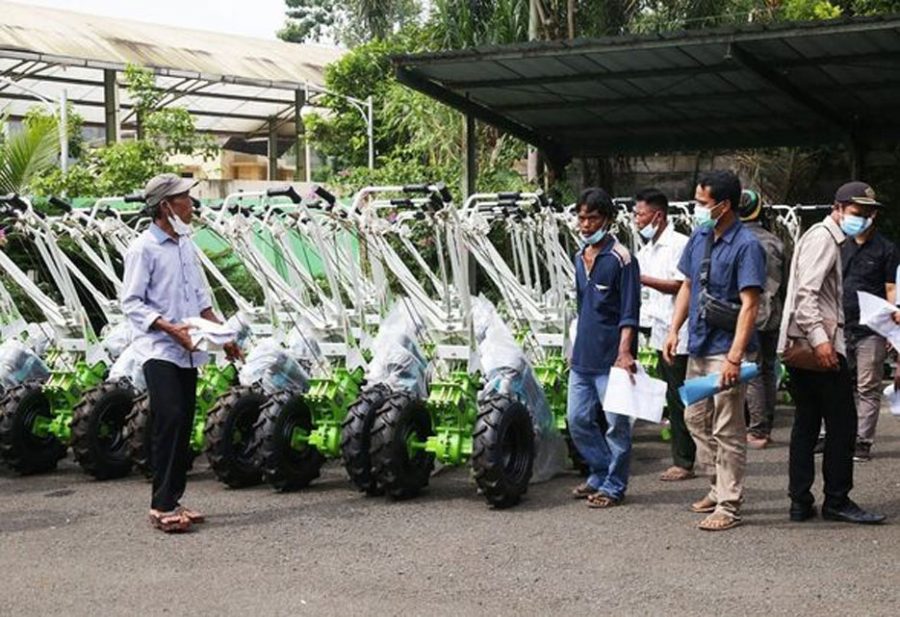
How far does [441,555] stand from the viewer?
684 cm

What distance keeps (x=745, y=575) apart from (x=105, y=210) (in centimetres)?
581

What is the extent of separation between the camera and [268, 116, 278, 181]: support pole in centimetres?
3500

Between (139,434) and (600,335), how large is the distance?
3234mm

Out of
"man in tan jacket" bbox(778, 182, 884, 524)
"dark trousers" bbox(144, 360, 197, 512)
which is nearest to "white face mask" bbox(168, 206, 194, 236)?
"dark trousers" bbox(144, 360, 197, 512)

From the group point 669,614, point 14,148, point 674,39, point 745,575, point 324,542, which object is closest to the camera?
point 669,614

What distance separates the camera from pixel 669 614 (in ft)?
18.6

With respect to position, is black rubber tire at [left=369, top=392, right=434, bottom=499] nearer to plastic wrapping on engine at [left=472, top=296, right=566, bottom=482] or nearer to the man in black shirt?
plastic wrapping on engine at [left=472, top=296, right=566, bottom=482]

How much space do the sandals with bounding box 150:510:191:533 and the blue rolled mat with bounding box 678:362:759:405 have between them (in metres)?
2.91

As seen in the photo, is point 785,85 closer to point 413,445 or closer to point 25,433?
point 413,445

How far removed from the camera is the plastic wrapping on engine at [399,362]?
8.61 m

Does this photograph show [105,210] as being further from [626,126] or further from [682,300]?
[626,126]

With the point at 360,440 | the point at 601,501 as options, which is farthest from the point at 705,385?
the point at 360,440

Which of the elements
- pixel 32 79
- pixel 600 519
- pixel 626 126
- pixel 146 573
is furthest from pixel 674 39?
pixel 32 79

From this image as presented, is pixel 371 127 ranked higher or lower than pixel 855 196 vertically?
higher
